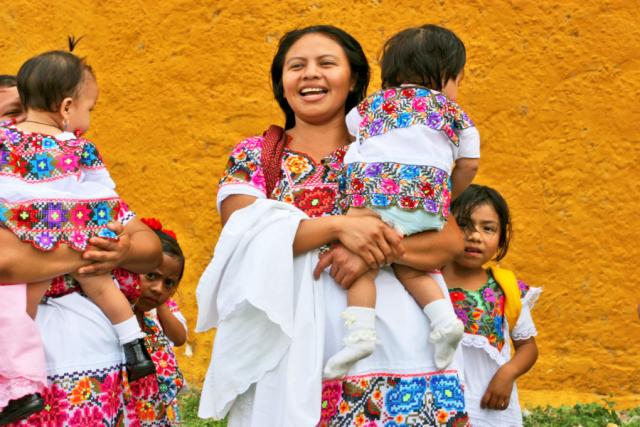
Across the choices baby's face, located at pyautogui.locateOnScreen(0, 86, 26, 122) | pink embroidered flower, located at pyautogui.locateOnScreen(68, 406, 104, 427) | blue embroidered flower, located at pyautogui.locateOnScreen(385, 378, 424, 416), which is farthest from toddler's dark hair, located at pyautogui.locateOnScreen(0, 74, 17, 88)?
blue embroidered flower, located at pyautogui.locateOnScreen(385, 378, 424, 416)

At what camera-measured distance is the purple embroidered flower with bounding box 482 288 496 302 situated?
423cm

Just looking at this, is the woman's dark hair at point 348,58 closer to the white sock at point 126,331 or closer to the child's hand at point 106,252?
the child's hand at point 106,252

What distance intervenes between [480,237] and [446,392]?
1149mm

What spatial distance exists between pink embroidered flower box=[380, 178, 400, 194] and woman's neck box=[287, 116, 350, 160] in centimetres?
31

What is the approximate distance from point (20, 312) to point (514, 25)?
3.66 metres

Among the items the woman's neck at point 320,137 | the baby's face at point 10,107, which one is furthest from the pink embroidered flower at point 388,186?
the baby's face at point 10,107

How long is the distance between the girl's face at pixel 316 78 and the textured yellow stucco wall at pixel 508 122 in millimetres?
2528

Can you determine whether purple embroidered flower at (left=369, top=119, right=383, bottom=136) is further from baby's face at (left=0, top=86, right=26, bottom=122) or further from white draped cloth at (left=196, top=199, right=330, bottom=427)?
baby's face at (left=0, top=86, right=26, bottom=122)

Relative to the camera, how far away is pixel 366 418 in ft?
10.6

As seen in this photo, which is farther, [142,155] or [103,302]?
[142,155]

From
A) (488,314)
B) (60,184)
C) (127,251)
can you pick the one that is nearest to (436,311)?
(488,314)

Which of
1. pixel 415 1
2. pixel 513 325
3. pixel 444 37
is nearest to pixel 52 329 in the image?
pixel 444 37

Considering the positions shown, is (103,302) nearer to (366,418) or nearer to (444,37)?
(366,418)

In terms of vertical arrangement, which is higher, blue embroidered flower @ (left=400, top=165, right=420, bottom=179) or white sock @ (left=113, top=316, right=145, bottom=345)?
blue embroidered flower @ (left=400, top=165, right=420, bottom=179)
